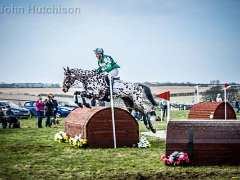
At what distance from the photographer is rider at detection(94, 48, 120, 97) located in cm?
1445

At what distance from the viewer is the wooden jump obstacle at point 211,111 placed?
20.4m

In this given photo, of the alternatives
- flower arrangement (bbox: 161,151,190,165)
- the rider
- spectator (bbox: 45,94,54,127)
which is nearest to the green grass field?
flower arrangement (bbox: 161,151,190,165)

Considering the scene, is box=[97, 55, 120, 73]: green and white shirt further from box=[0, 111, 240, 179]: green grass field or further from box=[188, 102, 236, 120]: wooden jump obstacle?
box=[188, 102, 236, 120]: wooden jump obstacle

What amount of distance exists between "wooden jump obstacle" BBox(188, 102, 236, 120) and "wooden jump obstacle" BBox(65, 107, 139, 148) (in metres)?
7.83

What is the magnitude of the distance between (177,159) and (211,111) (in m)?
11.8

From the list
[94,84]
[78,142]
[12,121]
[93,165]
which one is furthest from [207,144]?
[12,121]

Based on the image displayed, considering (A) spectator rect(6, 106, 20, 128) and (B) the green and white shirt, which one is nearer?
(B) the green and white shirt

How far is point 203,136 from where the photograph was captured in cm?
931

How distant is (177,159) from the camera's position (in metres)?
9.17

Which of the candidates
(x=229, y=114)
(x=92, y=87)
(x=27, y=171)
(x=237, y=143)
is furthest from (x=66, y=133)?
(x=229, y=114)

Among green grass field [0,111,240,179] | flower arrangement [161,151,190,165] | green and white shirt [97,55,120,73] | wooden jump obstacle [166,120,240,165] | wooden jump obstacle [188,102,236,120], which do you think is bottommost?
green grass field [0,111,240,179]

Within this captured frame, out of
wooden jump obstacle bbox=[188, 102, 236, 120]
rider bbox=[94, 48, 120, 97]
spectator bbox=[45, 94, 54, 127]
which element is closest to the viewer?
rider bbox=[94, 48, 120, 97]

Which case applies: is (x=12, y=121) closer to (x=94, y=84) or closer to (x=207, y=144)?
(x=94, y=84)

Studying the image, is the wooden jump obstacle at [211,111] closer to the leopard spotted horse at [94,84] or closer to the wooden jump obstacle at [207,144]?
the leopard spotted horse at [94,84]
